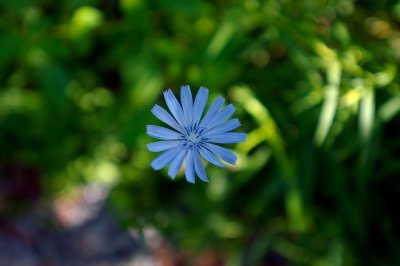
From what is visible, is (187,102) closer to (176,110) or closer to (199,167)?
(176,110)

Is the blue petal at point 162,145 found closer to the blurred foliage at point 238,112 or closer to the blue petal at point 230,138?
the blue petal at point 230,138

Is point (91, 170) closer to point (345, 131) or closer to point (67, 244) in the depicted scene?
point (67, 244)

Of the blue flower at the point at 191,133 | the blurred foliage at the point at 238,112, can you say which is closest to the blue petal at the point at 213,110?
the blue flower at the point at 191,133

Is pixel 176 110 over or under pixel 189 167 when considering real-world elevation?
over

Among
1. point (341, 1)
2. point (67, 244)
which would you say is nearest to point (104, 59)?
point (67, 244)

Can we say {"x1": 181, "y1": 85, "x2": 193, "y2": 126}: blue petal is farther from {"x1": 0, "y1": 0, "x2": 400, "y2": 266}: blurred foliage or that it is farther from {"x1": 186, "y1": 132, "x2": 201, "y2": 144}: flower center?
Answer: {"x1": 0, "y1": 0, "x2": 400, "y2": 266}: blurred foliage

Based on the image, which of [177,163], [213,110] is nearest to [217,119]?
[213,110]
